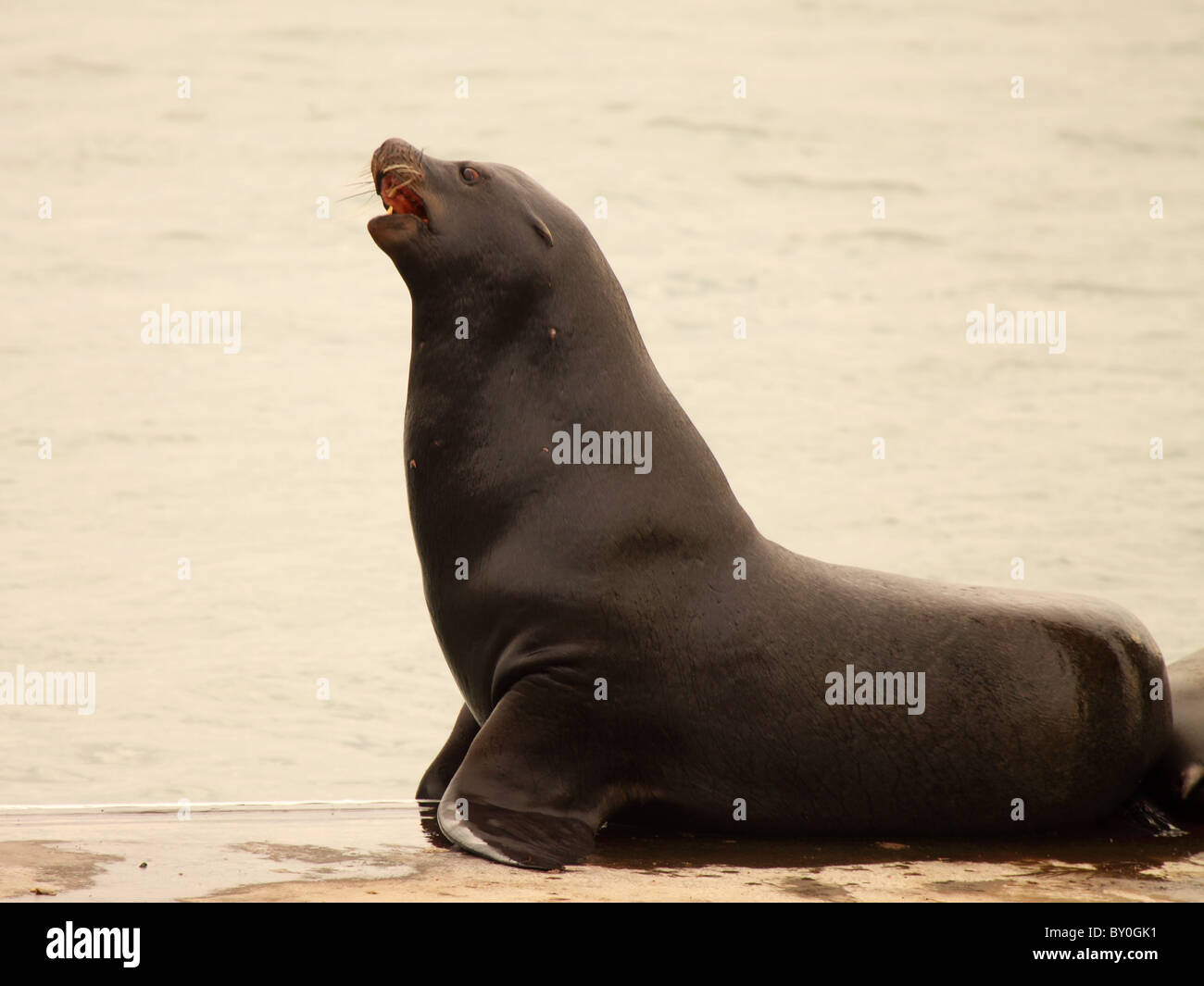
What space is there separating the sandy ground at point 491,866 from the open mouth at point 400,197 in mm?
1630

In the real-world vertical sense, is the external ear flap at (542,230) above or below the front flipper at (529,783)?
above

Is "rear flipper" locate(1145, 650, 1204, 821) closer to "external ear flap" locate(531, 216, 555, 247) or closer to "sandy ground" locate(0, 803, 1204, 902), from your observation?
"sandy ground" locate(0, 803, 1204, 902)

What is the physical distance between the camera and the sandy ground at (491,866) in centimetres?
373

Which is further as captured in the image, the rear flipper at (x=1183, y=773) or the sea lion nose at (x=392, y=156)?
the rear flipper at (x=1183, y=773)

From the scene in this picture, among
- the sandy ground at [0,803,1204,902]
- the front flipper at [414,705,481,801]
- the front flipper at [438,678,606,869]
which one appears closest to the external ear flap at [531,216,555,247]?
the front flipper at [438,678,606,869]

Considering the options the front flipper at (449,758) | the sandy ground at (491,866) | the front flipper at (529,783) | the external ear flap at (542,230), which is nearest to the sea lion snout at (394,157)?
the external ear flap at (542,230)

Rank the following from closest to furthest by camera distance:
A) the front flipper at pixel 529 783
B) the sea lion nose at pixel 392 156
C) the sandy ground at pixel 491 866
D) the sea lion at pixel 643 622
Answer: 1. the sandy ground at pixel 491 866
2. the front flipper at pixel 529 783
3. the sea lion at pixel 643 622
4. the sea lion nose at pixel 392 156

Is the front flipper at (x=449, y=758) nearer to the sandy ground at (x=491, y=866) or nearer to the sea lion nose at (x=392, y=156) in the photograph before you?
the sandy ground at (x=491, y=866)

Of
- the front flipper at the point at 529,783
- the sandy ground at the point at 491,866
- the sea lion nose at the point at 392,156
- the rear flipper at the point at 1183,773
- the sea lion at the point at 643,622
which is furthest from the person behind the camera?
the rear flipper at the point at 1183,773

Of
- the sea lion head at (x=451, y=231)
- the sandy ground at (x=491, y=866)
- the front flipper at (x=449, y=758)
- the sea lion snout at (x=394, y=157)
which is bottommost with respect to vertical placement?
the sandy ground at (x=491, y=866)

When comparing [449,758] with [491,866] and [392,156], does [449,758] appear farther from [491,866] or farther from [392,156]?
[392,156]

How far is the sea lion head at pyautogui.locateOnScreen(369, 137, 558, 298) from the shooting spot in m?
4.70

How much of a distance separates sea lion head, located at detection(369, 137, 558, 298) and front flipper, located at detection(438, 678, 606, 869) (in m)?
1.11
